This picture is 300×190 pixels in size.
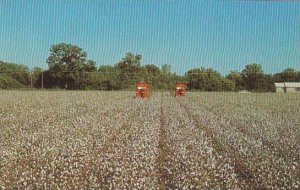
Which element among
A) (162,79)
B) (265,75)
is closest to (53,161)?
(162,79)

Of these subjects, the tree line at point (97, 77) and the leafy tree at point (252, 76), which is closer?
the tree line at point (97, 77)

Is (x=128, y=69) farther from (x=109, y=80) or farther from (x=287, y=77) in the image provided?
(x=287, y=77)

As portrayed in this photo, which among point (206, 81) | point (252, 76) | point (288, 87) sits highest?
point (252, 76)

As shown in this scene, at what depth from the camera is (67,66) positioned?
84000 millimetres

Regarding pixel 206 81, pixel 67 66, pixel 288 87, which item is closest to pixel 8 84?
pixel 67 66

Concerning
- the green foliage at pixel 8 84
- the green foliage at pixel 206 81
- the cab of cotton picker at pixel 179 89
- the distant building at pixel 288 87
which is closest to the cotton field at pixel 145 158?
the cab of cotton picker at pixel 179 89

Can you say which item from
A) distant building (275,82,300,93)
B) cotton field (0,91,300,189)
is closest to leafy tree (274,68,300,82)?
distant building (275,82,300,93)

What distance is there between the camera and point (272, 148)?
1049cm

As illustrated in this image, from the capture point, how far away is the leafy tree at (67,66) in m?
82.7

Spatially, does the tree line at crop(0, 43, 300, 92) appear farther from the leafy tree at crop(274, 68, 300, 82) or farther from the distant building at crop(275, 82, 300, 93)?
the leafy tree at crop(274, 68, 300, 82)

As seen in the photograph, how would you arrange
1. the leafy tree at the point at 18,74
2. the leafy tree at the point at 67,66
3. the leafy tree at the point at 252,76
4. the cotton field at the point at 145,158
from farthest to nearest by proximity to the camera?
the leafy tree at the point at 252,76, the leafy tree at the point at 18,74, the leafy tree at the point at 67,66, the cotton field at the point at 145,158

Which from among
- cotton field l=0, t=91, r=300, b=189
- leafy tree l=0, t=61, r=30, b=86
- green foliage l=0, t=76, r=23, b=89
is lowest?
cotton field l=0, t=91, r=300, b=189

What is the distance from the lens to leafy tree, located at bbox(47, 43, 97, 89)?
82719mm

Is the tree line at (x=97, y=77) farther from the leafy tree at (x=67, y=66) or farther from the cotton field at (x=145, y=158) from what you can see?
the cotton field at (x=145, y=158)
